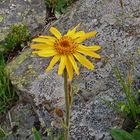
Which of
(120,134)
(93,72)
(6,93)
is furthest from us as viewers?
(6,93)

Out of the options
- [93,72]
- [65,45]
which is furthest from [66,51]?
[93,72]

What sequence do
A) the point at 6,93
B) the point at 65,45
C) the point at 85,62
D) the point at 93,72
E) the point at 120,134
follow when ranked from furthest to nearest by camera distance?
the point at 6,93
the point at 93,72
the point at 120,134
the point at 65,45
the point at 85,62

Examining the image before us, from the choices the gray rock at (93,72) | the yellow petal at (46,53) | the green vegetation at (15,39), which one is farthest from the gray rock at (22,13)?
the yellow petal at (46,53)

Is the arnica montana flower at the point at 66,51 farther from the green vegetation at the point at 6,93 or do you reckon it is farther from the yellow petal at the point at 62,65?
the green vegetation at the point at 6,93

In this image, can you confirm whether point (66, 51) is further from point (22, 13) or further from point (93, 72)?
point (22, 13)

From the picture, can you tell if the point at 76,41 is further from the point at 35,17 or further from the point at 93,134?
the point at 35,17

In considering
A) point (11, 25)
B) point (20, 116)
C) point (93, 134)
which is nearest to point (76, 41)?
point (93, 134)
